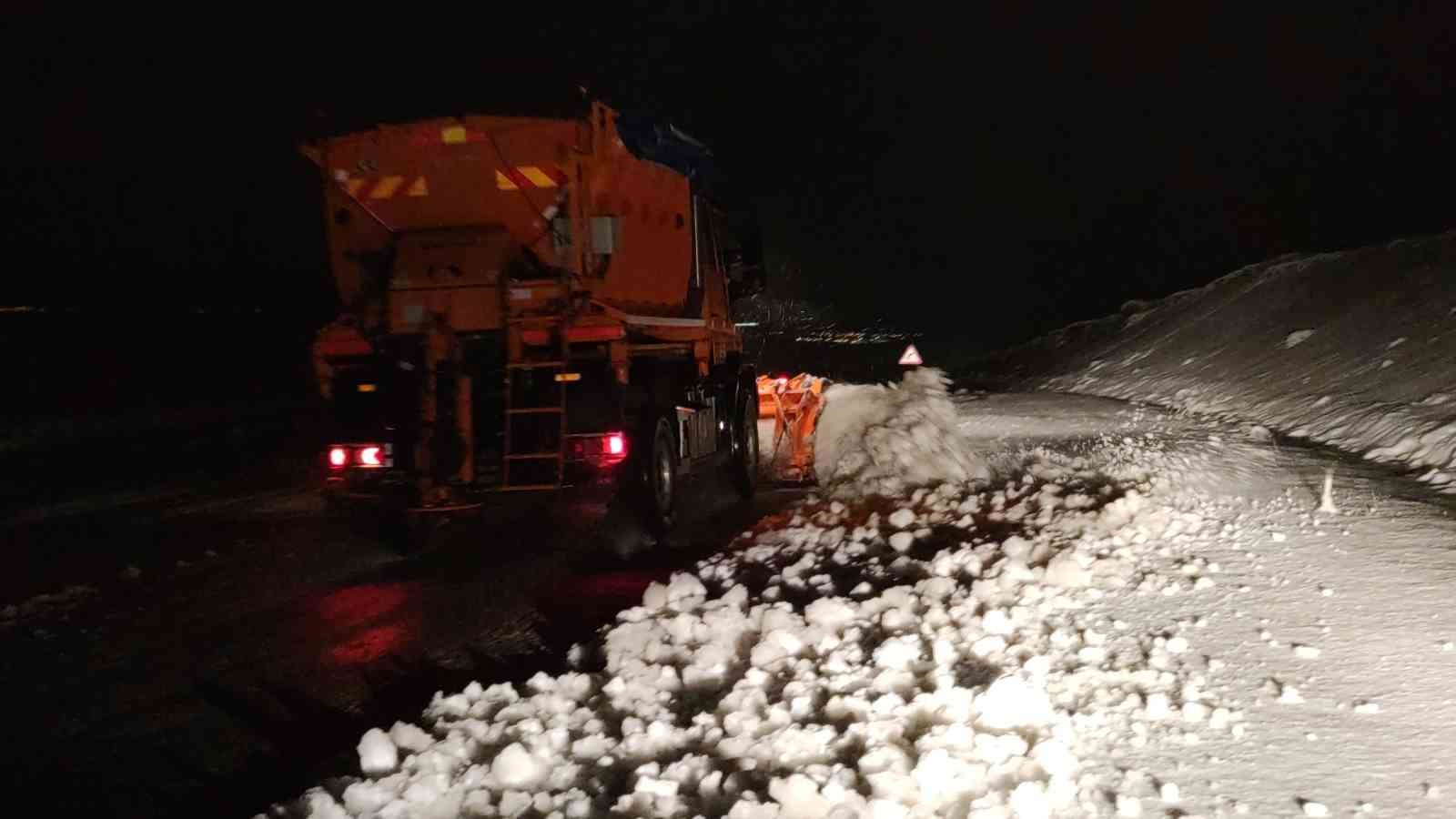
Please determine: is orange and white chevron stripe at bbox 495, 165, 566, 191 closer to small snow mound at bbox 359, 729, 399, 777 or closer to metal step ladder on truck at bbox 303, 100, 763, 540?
metal step ladder on truck at bbox 303, 100, 763, 540

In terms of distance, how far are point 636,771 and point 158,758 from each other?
2504mm

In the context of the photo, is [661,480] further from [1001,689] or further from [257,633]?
[1001,689]

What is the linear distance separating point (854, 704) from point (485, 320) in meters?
5.63

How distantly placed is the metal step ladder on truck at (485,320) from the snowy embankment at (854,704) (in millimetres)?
2384

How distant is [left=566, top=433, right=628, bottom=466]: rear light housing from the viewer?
9008 mm

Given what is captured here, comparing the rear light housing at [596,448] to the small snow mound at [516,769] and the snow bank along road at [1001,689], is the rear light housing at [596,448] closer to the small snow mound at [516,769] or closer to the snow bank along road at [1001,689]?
the snow bank along road at [1001,689]

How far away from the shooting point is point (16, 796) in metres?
4.57

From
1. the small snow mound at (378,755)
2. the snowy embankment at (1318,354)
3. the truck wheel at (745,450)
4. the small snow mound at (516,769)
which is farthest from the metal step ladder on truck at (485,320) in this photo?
the snowy embankment at (1318,354)

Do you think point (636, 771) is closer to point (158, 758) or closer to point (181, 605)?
point (158, 758)

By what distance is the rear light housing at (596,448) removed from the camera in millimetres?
9008

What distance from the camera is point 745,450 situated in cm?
1229

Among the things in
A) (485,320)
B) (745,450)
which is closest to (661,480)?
(485,320)

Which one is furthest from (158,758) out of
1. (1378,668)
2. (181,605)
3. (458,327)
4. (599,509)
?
(599,509)

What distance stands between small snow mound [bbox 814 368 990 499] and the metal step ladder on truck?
7.82ft
